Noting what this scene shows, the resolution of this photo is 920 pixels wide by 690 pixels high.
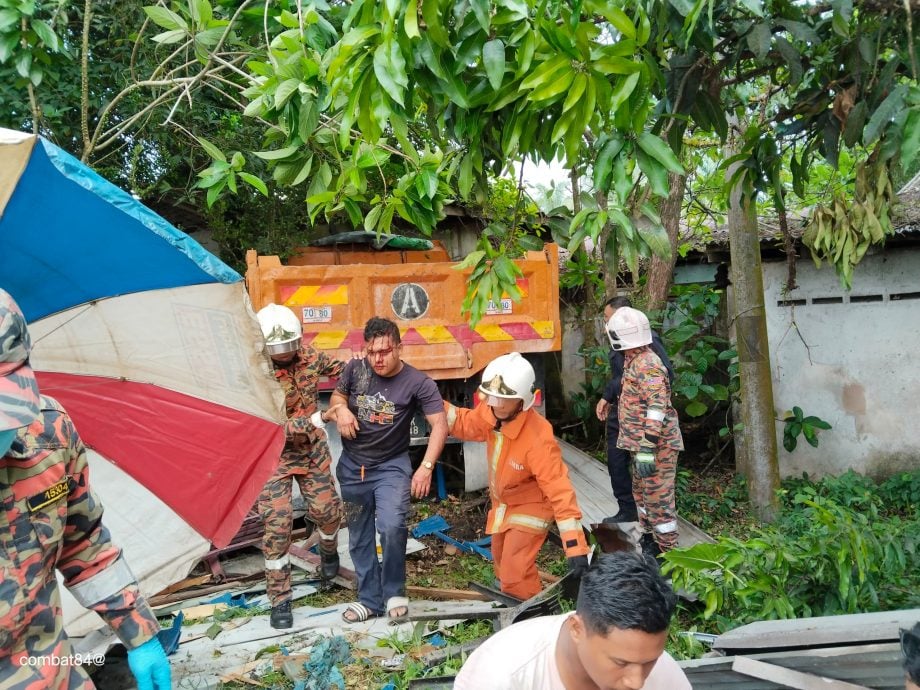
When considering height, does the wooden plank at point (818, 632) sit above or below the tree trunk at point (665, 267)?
below

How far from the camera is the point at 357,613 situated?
4.07m

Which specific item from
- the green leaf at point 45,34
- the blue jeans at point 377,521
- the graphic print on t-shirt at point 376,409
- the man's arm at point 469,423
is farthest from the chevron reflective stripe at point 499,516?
the green leaf at point 45,34

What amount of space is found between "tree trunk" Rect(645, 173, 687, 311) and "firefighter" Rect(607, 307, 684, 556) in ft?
5.78

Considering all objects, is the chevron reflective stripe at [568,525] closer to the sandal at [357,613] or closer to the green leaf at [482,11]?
the sandal at [357,613]

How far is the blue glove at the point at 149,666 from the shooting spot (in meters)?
2.02

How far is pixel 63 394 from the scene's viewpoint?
264cm

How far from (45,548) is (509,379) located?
2475mm

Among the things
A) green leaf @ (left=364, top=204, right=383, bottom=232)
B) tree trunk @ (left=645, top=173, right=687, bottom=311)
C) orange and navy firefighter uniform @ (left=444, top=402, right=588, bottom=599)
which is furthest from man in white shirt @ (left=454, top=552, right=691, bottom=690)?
tree trunk @ (left=645, top=173, right=687, bottom=311)

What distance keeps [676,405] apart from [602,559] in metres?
6.23

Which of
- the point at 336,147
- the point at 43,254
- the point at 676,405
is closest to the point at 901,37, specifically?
the point at 336,147

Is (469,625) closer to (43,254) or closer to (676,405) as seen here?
(43,254)


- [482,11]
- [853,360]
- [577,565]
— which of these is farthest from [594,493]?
[482,11]

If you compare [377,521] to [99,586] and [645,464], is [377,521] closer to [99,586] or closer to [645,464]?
[645,464]

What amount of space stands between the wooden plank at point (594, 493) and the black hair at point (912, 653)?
3247 millimetres
